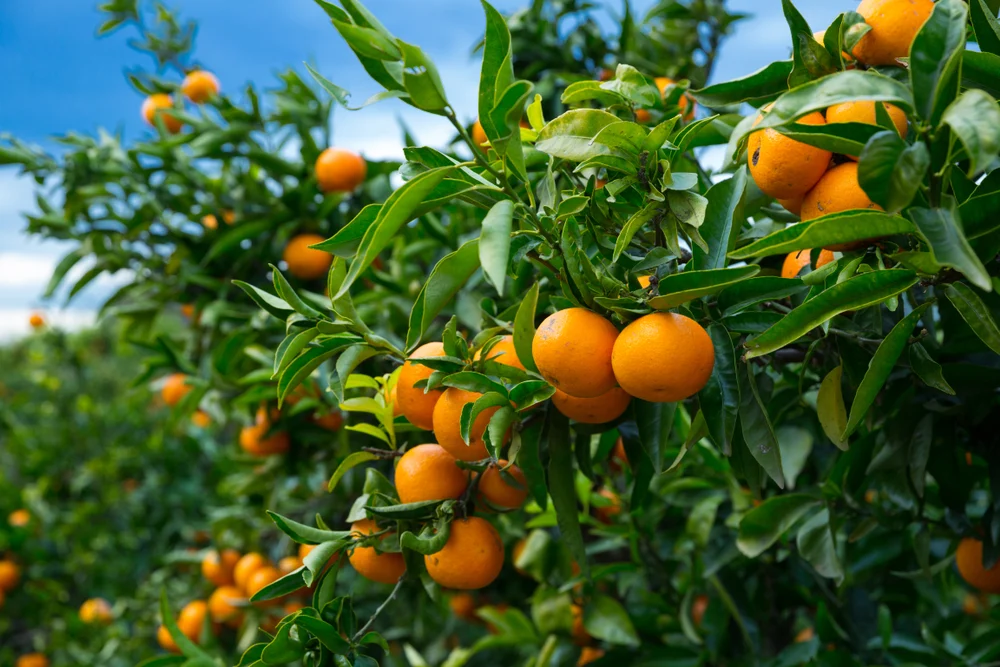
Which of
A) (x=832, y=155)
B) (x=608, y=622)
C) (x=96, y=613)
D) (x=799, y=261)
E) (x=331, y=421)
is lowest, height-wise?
(x=96, y=613)

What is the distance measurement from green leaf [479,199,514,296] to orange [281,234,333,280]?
0.97 m

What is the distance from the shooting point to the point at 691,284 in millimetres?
607

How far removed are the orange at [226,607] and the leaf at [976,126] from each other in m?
1.37

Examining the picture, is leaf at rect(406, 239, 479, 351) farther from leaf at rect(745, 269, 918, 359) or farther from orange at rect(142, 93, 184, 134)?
orange at rect(142, 93, 184, 134)

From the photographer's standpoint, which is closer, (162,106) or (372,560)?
(372,560)

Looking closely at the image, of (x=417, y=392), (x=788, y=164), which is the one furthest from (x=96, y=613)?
(x=788, y=164)

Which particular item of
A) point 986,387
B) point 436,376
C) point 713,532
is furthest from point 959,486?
point 436,376

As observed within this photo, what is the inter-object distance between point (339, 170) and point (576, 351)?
1003 mm

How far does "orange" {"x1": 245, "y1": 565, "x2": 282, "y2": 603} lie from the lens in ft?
4.38

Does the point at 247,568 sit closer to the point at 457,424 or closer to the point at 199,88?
the point at 457,424

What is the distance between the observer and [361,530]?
81cm

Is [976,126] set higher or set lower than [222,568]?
higher

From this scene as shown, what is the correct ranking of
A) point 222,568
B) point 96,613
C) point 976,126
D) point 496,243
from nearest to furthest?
point 976,126
point 496,243
point 222,568
point 96,613

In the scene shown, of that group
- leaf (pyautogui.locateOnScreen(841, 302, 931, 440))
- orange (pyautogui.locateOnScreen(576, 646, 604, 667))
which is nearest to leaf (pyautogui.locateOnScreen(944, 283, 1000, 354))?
leaf (pyautogui.locateOnScreen(841, 302, 931, 440))
